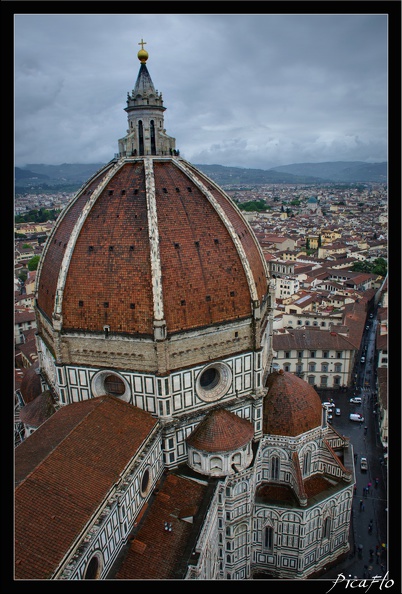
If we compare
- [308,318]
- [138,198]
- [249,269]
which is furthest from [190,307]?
[308,318]

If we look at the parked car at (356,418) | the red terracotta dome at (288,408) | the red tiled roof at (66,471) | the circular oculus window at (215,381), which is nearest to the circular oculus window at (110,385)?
the red tiled roof at (66,471)

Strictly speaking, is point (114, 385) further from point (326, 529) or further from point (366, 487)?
point (366, 487)

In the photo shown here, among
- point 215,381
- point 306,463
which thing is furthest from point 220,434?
point 306,463

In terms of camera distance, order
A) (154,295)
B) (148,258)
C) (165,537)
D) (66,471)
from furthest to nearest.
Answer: (148,258)
(154,295)
(165,537)
(66,471)

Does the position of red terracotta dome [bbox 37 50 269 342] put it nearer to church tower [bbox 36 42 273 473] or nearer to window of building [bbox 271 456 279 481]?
church tower [bbox 36 42 273 473]

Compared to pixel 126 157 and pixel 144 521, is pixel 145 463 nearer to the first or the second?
pixel 144 521

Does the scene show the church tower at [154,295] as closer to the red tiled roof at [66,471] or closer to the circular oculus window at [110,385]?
the circular oculus window at [110,385]
